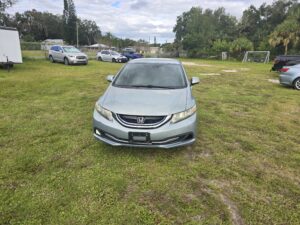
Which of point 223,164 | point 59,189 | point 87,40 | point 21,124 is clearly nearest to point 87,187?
point 59,189

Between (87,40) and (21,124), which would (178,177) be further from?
(87,40)

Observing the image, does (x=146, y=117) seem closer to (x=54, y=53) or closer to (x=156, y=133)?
(x=156, y=133)

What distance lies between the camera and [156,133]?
3.16 meters

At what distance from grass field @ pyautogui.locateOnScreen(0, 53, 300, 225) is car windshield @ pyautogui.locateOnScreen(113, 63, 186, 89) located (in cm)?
113

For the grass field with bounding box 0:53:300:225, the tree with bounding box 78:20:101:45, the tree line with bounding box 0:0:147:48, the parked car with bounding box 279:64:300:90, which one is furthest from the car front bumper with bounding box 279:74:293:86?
the tree with bounding box 78:20:101:45

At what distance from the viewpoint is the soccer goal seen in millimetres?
28434

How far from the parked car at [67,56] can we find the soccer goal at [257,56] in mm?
21607

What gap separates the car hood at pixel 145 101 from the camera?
130 inches

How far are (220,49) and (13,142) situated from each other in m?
35.7

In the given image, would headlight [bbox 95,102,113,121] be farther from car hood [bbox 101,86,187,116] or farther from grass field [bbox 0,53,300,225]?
grass field [bbox 0,53,300,225]

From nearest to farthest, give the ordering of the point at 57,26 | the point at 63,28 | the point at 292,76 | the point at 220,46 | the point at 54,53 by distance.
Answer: the point at 292,76 < the point at 54,53 < the point at 220,46 < the point at 63,28 < the point at 57,26

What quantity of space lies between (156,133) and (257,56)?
30.8 meters

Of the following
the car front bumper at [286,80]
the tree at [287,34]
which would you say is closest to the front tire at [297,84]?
the car front bumper at [286,80]

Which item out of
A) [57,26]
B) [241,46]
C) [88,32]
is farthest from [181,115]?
[88,32]
